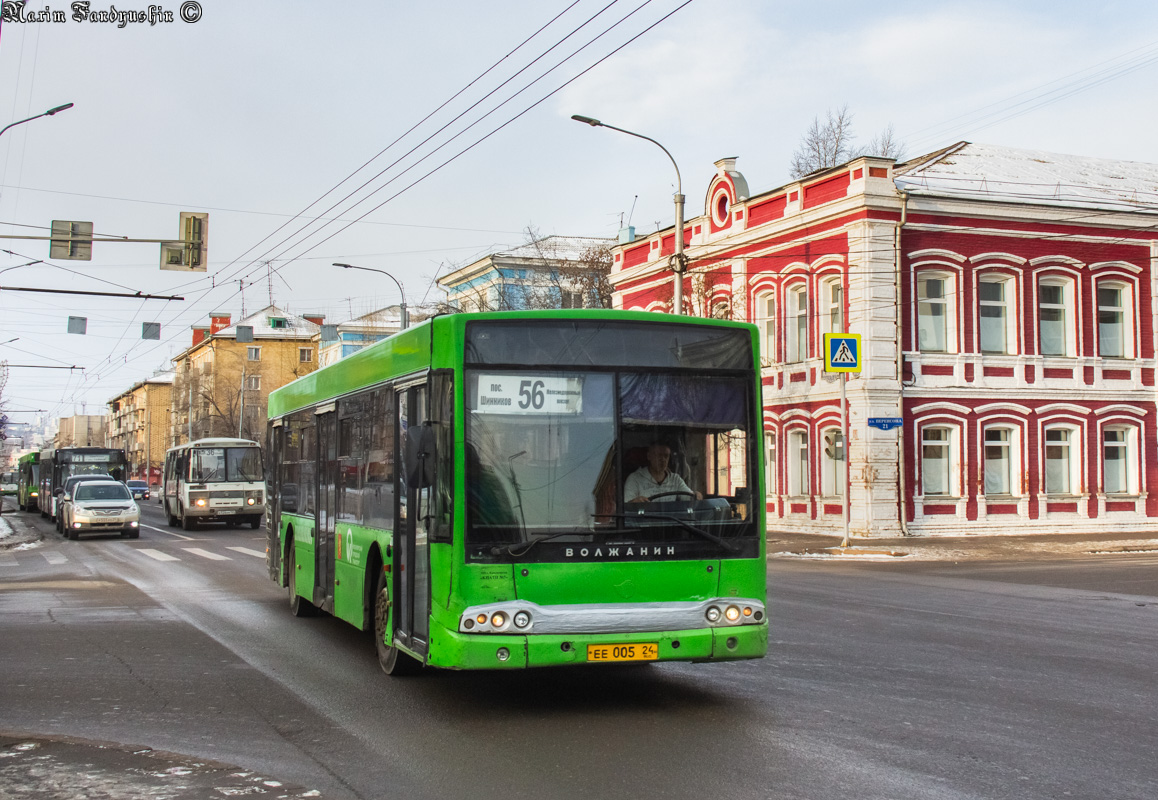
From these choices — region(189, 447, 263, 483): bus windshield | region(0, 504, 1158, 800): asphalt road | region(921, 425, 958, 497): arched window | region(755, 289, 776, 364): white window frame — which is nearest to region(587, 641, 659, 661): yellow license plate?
region(0, 504, 1158, 800): asphalt road

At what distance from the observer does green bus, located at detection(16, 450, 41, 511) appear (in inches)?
2446

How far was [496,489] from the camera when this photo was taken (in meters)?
8.17

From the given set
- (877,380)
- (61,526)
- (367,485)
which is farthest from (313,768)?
(61,526)


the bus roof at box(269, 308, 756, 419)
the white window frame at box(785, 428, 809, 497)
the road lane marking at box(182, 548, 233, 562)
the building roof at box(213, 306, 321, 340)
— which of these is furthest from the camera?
the building roof at box(213, 306, 321, 340)

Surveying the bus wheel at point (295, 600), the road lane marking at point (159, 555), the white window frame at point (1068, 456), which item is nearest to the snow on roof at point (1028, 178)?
the white window frame at point (1068, 456)

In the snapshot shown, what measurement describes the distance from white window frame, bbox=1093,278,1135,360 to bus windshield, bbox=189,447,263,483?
2509 centimetres

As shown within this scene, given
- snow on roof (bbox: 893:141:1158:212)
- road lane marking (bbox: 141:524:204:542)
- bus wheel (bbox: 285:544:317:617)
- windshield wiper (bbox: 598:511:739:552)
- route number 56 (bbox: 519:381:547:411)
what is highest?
snow on roof (bbox: 893:141:1158:212)

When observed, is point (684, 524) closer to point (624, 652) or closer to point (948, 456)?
point (624, 652)

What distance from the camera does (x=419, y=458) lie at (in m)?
8.23

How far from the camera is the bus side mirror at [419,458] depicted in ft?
26.9

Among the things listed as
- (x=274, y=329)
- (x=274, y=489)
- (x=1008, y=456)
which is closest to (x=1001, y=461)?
(x=1008, y=456)

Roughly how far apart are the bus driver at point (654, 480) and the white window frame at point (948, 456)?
81.1 ft

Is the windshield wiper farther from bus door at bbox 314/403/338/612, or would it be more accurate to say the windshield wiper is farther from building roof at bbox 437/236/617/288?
building roof at bbox 437/236/617/288

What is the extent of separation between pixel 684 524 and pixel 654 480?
360 millimetres
